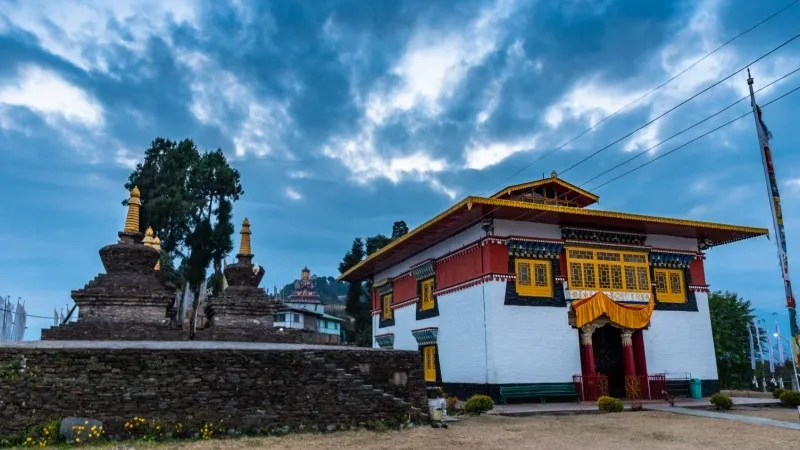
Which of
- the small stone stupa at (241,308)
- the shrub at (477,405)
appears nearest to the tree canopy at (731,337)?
the shrub at (477,405)

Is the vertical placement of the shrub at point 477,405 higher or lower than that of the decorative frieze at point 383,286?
lower

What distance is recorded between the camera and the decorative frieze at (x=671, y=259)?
23516 mm

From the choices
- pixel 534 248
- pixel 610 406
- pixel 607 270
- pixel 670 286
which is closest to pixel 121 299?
pixel 534 248

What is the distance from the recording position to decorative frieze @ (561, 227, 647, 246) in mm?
21922

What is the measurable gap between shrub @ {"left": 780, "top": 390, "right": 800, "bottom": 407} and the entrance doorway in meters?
5.46

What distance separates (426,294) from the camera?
83.7 ft

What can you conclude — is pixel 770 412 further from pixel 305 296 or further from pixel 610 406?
pixel 305 296

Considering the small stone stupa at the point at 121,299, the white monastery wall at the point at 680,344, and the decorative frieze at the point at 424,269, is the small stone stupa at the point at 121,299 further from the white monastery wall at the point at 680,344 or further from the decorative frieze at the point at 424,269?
the white monastery wall at the point at 680,344

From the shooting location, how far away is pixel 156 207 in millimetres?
40969

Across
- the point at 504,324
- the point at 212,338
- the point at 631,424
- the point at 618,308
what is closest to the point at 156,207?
the point at 212,338

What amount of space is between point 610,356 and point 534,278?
558cm

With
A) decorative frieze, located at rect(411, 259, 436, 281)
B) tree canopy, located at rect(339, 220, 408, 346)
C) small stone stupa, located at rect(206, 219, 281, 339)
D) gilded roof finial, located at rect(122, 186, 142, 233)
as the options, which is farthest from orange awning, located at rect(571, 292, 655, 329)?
tree canopy, located at rect(339, 220, 408, 346)

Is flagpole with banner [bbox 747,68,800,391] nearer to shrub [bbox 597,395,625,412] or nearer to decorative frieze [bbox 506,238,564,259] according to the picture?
shrub [bbox 597,395,625,412]

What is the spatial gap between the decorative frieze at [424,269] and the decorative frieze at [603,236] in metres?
5.86
